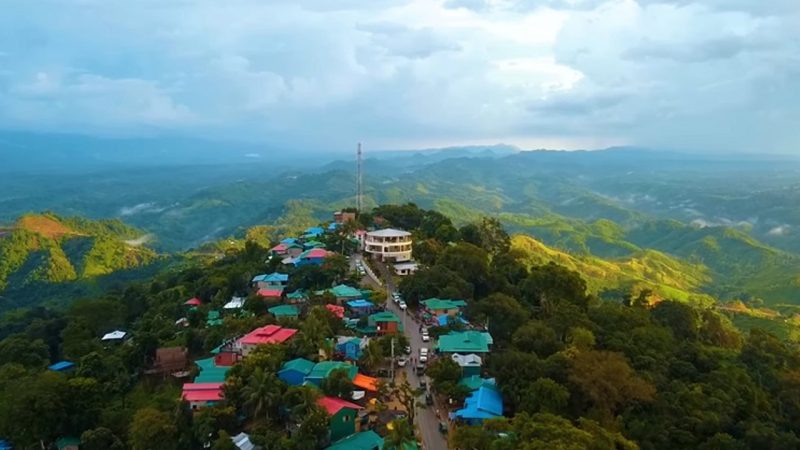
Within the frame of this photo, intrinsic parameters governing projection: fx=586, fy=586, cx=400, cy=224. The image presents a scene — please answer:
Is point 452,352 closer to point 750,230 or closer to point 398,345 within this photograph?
point 398,345

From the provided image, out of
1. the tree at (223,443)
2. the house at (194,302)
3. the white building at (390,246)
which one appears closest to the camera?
the tree at (223,443)

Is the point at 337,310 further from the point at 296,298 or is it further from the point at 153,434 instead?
the point at 153,434

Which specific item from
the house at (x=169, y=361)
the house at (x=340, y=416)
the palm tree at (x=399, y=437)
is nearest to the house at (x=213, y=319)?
the house at (x=169, y=361)

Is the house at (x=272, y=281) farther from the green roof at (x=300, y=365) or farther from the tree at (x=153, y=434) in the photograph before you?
the tree at (x=153, y=434)

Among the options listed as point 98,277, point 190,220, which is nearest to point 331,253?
point 98,277

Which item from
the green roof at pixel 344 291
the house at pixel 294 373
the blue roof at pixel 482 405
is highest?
the green roof at pixel 344 291
